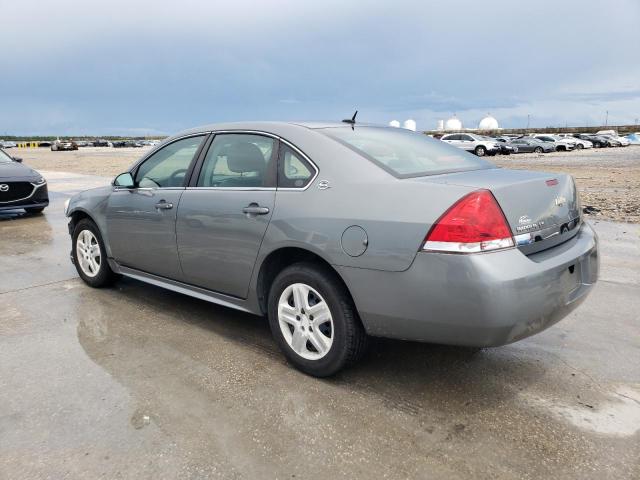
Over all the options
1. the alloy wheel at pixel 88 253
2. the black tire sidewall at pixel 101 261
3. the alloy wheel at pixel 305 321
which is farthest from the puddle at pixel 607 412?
the alloy wheel at pixel 88 253

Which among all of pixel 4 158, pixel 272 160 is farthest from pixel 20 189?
pixel 272 160

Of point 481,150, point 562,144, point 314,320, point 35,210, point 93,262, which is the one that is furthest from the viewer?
point 562,144

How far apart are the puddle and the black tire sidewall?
12.5ft

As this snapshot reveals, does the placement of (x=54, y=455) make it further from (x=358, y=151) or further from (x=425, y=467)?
(x=358, y=151)

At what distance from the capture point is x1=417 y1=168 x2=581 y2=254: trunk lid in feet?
9.21

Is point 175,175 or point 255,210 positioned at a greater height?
point 175,175

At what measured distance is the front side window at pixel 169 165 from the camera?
4.25 metres

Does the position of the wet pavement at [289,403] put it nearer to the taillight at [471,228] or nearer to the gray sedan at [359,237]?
the gray sedan at [359,237]

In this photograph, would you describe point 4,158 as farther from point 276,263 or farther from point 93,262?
point 276,263

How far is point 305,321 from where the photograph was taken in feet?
10.8

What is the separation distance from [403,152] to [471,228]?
106 cm

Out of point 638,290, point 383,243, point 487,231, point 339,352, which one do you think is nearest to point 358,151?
point 383,243

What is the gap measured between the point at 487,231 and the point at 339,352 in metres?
1.09

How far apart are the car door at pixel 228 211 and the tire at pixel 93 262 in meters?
1.37
